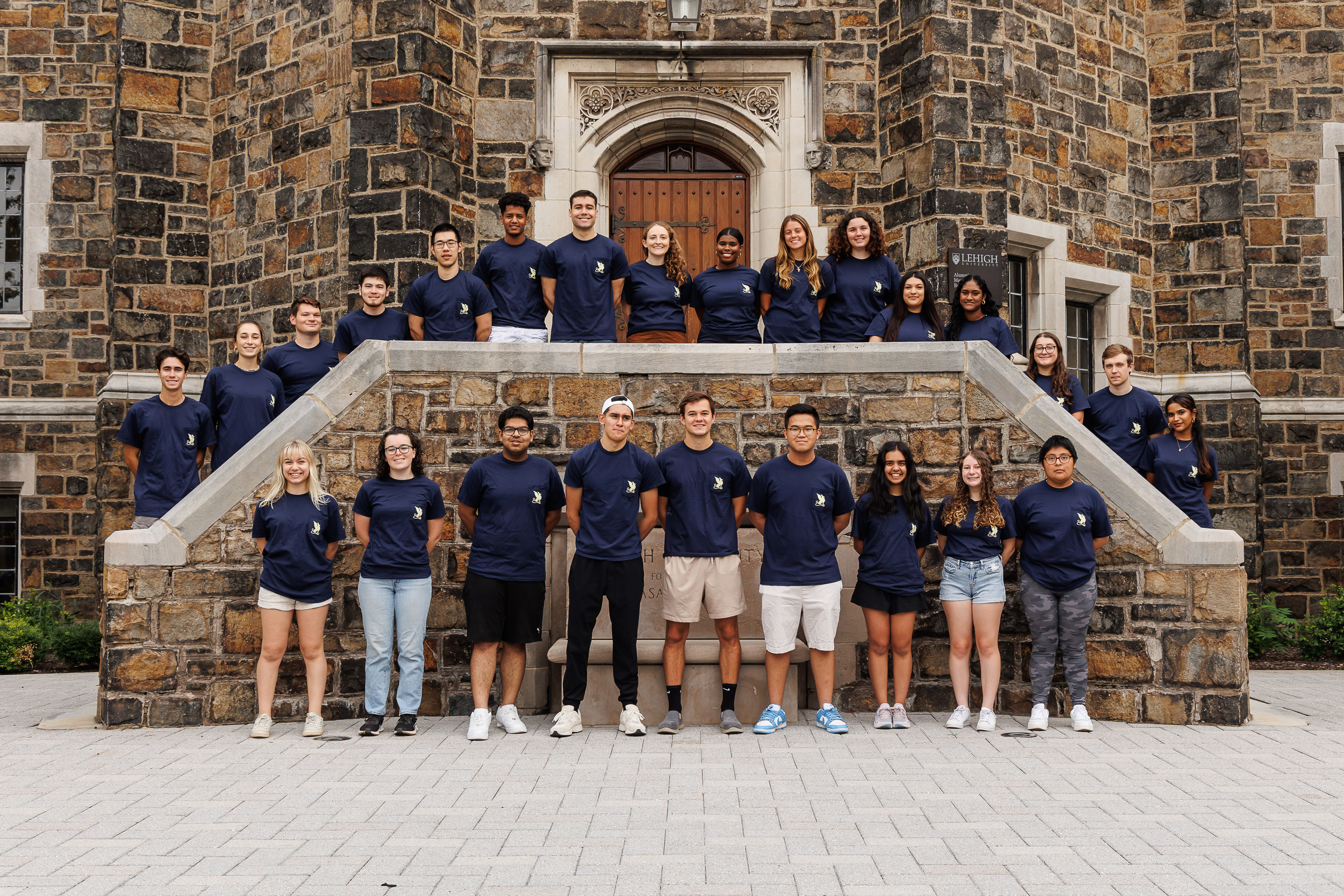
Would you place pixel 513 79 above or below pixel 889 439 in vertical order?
above

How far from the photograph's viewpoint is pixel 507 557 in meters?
6.31

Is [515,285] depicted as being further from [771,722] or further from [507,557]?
[771,722]

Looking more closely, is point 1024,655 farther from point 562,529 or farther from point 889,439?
point 562,529

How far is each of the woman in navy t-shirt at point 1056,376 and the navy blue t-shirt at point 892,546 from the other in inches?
60.7

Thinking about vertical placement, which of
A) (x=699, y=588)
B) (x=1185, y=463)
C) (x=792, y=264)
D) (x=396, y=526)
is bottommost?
(x=699, y=588)

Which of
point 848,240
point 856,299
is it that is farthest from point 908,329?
point 848,240

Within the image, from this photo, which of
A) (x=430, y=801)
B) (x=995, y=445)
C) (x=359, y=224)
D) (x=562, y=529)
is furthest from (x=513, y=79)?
(x=430, y=801)

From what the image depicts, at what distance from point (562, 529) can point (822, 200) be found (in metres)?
5.04

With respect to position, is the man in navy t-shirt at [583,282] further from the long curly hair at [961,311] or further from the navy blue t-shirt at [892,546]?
the long curly hair at [961,311]

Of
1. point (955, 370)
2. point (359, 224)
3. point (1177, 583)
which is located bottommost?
point (1177, 583)

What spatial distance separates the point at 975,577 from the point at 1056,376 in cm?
178

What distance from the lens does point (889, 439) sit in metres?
7.16

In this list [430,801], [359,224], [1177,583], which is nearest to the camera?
[430,801]

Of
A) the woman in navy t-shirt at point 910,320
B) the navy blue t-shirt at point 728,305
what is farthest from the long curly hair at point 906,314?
the navy blue t-shirt at point 728,305
